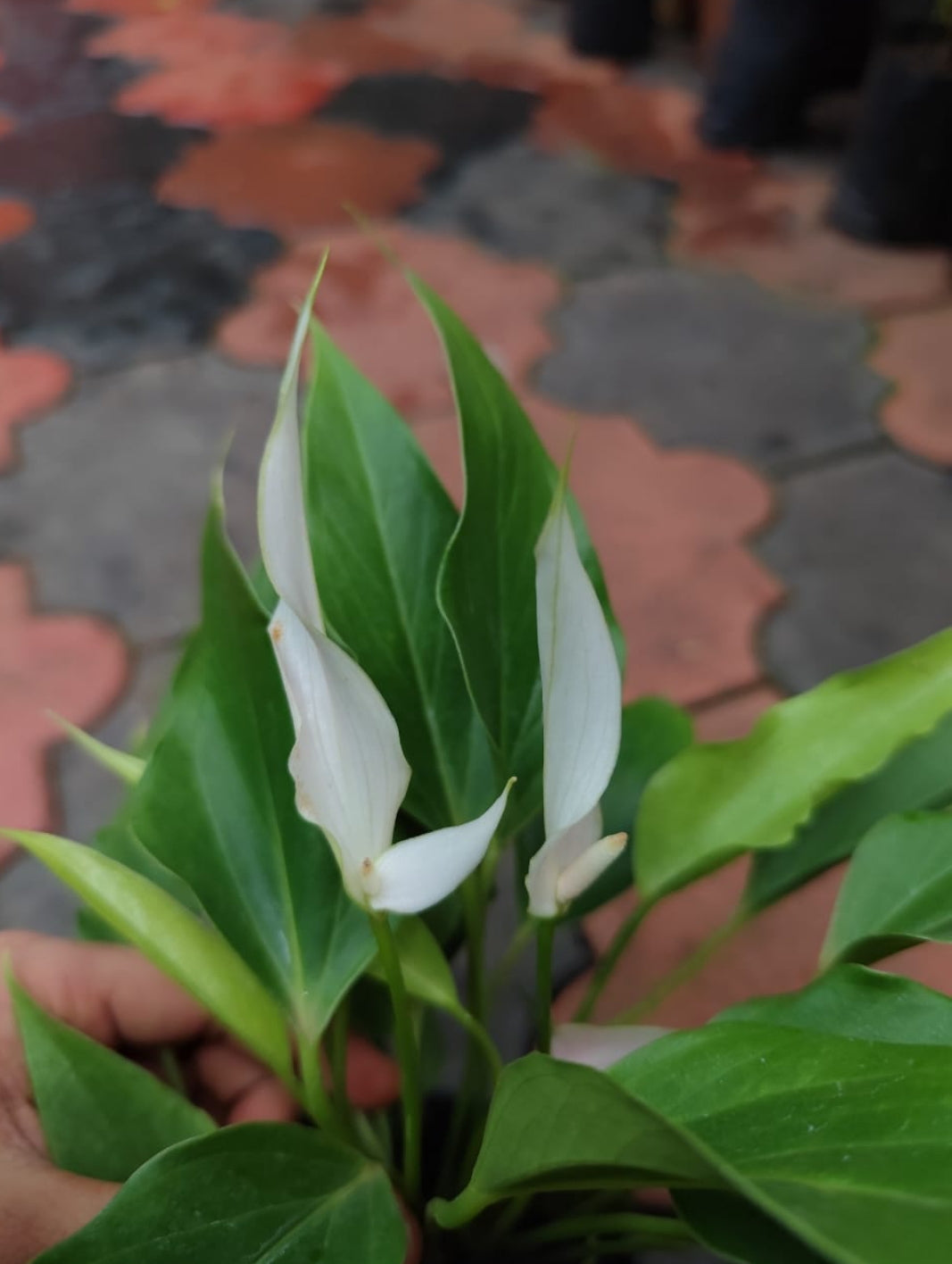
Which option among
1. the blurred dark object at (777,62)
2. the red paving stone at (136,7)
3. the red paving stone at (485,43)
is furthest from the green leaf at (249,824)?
the red paving stone at (136,7)

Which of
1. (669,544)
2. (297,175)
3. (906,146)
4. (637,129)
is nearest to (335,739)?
(669,544)

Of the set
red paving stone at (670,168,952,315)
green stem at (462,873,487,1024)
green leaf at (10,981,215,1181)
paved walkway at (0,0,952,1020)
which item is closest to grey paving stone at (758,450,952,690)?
paved walkway at (0,0,952,1020)

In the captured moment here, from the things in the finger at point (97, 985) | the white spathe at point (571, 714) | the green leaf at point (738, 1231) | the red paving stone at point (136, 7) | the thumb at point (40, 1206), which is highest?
the white spathe at point (571, 714)

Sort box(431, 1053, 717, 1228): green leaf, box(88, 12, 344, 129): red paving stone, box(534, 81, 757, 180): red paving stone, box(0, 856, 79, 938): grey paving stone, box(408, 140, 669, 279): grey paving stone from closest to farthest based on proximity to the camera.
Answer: box(431, 1053, 717, 1228): green leaf, box(0, 856, 79, 938): grey paving stone, box(408, 140, 669, 279): grey paving stone, box(534, 81, 757, 180): red paving stone, box(88, 12, 344, 129): red paving stone

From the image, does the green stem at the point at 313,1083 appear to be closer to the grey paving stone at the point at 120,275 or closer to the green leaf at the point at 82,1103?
the green leaf at the point at 82,1103

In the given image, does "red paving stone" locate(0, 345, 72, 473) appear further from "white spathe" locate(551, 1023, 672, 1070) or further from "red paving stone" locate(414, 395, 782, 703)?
"white spathe" locate(551, 1023, 672, 1070)

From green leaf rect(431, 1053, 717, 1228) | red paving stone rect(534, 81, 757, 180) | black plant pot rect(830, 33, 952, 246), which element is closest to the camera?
green leaf rect(431, 1053, 717, 1228)

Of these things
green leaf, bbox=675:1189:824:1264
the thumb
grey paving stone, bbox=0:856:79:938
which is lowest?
grey paving stone, bbox=0:856:79:938
